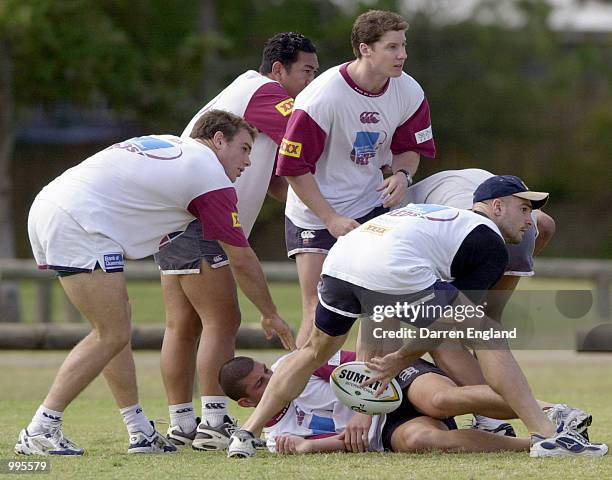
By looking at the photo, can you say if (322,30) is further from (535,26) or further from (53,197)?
(53,197)

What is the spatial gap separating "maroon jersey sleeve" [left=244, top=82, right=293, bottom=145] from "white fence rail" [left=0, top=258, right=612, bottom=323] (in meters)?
6.27

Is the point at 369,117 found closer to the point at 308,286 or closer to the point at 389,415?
the point at 308,286

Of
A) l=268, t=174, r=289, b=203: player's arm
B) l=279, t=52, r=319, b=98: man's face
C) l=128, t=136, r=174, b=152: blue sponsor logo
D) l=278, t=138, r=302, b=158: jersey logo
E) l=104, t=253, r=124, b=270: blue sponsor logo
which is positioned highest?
l=279, t=52, r=319, b=98: man's face

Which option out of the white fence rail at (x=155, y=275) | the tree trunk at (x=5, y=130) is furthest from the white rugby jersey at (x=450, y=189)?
the tree trunk at (x=5, y=130)

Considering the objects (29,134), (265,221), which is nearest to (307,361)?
(265,221)

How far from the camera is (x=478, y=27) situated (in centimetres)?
3123

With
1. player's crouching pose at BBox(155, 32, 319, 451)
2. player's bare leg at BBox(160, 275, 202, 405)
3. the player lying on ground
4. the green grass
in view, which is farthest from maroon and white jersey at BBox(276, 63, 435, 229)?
the green grass

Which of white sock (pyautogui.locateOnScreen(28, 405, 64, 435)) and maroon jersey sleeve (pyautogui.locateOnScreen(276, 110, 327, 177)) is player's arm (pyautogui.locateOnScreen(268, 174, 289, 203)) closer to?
maroon jersey sleeve (pyautogui.locateOnScreen(276, 110, 327, 177))

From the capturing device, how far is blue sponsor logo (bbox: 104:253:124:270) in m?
5.95

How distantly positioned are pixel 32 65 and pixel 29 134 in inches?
287

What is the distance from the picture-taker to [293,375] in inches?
231

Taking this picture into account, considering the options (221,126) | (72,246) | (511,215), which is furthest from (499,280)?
(72,246)

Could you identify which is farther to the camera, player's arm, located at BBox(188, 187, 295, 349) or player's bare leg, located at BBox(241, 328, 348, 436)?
player's arm, located at BBox(188, 187, 295, 349)

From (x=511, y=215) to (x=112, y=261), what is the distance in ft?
6.25
